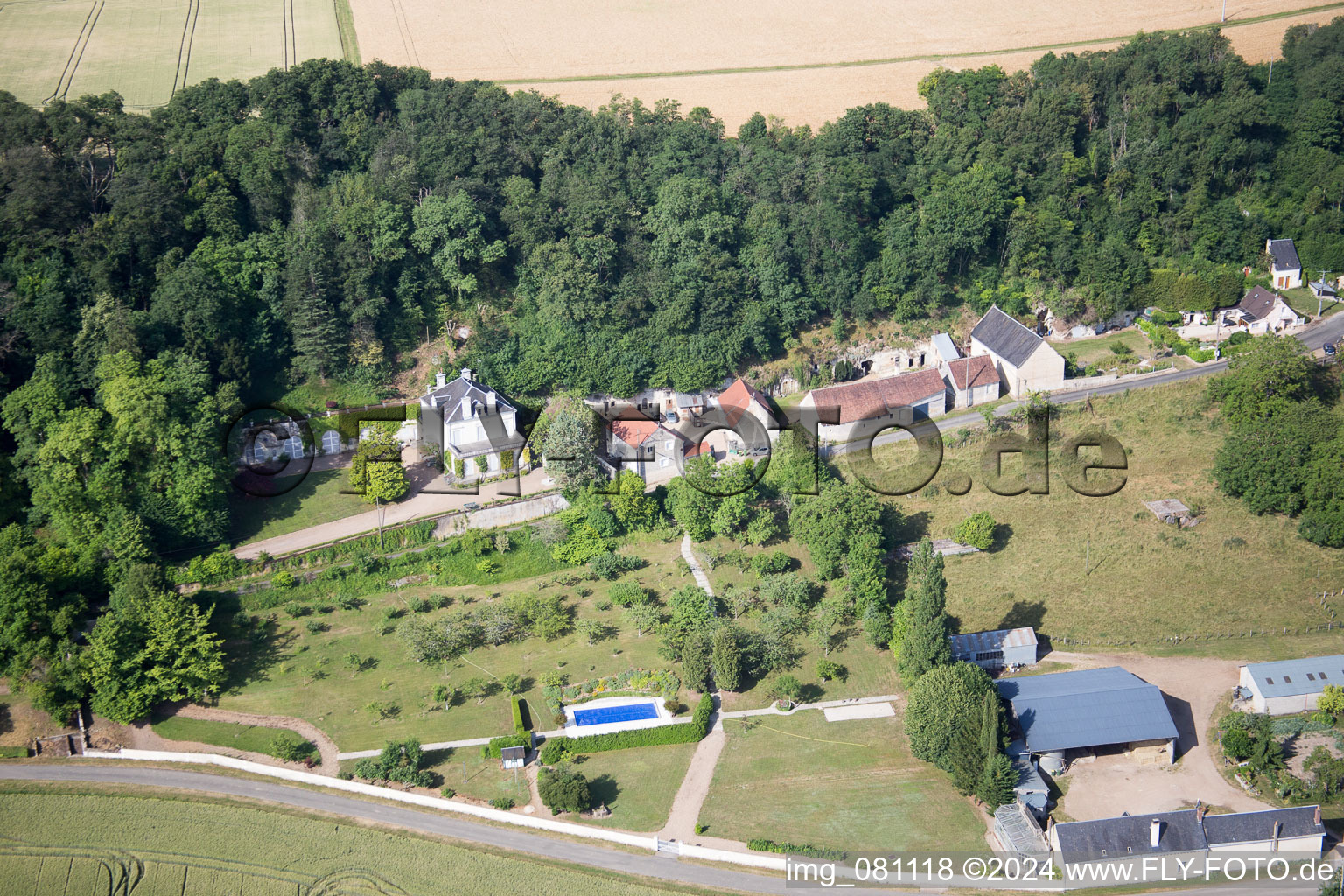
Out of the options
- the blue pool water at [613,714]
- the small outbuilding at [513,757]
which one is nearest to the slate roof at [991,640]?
the blue pool water at [613,714]

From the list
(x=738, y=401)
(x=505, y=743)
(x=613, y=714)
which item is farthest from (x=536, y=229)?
(x=505, y=743)

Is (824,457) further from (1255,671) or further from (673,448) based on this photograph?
(1255,671)

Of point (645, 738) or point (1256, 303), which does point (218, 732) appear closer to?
point (645, 738)

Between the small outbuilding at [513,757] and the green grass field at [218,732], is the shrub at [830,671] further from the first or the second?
the green grass field at [218,732]

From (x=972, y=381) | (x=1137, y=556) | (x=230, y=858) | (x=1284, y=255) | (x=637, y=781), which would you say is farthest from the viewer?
(x=1284, y=255)

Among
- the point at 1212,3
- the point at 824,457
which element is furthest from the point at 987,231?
the point at 1212,3

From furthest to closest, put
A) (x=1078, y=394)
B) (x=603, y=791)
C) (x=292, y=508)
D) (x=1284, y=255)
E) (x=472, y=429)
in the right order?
(x=1284, y=255) → (x=1078, y=394) → (x=472, y=429) → (x=292, y=508) → (x=603, y=791)
